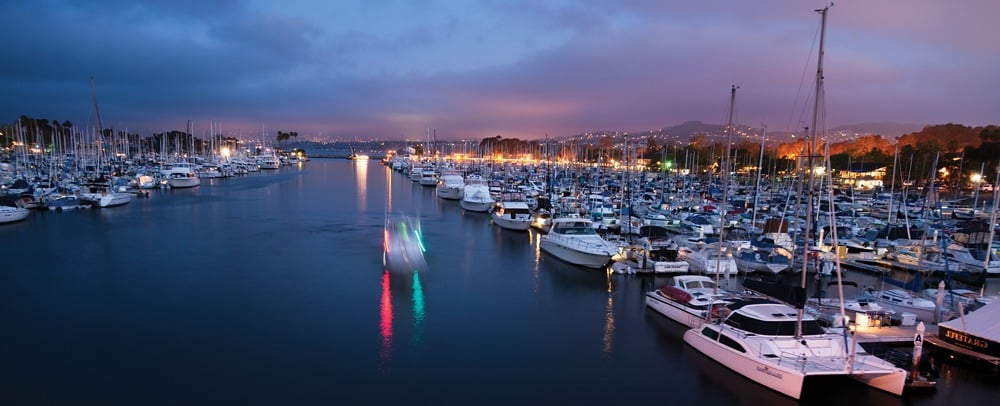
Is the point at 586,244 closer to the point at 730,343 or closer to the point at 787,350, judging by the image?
the point at 730,343

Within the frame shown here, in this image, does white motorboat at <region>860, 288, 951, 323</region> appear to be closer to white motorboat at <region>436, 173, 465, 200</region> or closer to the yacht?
the yacht

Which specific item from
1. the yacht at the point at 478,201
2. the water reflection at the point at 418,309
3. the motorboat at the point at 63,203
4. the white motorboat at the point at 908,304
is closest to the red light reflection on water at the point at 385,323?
the water reflection at the point at 418,309

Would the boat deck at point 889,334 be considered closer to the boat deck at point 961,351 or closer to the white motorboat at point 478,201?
the boat deck at point 961,351

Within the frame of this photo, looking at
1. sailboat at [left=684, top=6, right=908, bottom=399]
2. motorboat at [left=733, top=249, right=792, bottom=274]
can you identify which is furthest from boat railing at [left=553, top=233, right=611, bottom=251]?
sailboat at [left=684, top=6, right=908, bottom=399]

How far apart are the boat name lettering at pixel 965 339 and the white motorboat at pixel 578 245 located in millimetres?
11974

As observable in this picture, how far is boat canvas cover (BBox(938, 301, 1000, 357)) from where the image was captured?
1355 centimetres

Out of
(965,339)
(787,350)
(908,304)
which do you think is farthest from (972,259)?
(787,350)

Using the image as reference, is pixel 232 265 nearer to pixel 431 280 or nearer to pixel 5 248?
pixel 431 280

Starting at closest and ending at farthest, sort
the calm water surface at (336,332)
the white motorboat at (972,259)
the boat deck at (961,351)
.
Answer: the calm water surface at (336,332) → the boat deck at (961,351) → the white motorboat at (972,259)

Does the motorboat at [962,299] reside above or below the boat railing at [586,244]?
below

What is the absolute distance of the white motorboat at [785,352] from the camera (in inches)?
471

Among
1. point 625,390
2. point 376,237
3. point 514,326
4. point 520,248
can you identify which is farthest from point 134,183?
point 625,390

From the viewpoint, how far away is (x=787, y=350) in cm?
1259

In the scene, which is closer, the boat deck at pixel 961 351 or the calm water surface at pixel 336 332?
the calm water surface at pixel 336 332
